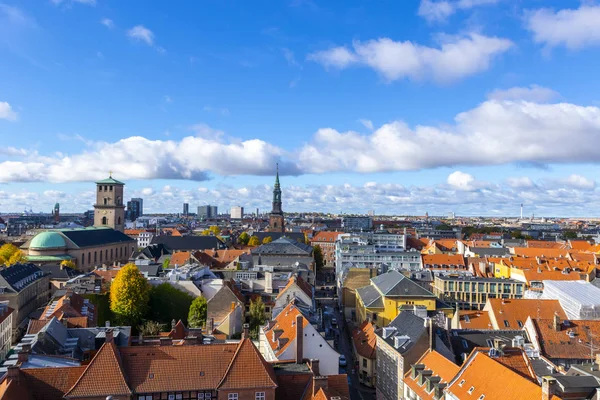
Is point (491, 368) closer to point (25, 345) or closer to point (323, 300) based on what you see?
point (25, 345)

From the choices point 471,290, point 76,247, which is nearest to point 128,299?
point 76,247

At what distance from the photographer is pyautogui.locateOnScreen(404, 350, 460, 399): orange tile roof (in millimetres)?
42562

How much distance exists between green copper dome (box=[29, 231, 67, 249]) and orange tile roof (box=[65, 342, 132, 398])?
314 feet

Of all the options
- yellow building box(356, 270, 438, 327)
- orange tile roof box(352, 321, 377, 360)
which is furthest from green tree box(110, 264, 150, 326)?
yellow building box(356, 270, 438, 327)

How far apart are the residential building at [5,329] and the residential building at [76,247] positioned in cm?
5137

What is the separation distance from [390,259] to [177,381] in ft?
288

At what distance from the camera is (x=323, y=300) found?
111 m

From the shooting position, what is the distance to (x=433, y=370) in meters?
45.5

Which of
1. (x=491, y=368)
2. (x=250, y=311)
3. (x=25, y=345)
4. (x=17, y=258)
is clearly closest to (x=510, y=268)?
(x=250, y=311)

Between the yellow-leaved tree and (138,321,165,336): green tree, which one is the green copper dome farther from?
(138,321,165,336): green tree

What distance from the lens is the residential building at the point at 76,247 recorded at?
118 m

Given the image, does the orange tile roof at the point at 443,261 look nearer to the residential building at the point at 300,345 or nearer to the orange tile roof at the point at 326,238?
the residential building at the point at 300,345

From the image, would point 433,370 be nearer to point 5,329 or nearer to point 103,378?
point 103,378

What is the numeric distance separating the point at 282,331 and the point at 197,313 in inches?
955
